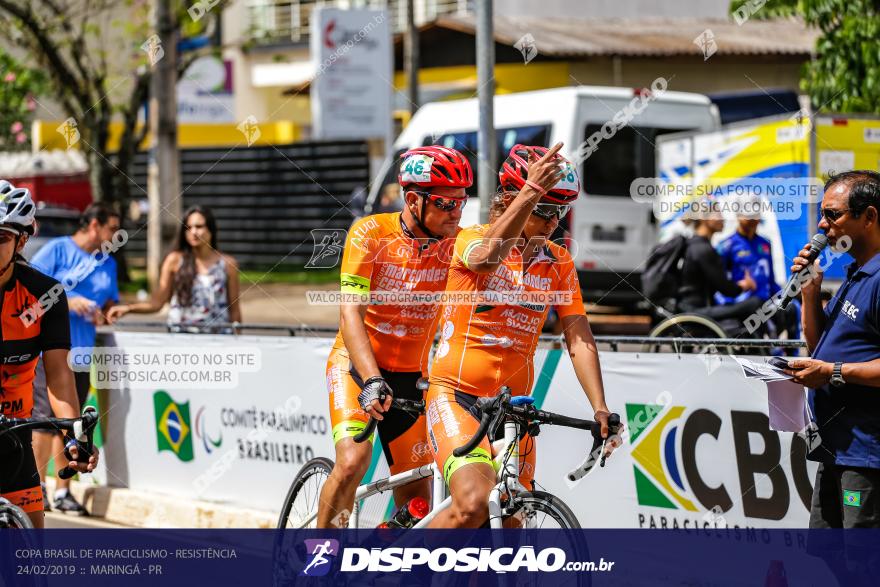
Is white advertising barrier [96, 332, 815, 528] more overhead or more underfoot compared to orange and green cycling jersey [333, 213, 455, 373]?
more underfoot

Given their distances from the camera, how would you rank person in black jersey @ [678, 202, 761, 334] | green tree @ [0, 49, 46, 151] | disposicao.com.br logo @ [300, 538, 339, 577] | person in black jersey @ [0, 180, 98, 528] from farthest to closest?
1. green tree @ [0, 49, 46, 151]
2. person in black jersey @ [678, 202, 761, 334]
3. disposicao.com.br logo @ [300, 538, 339, 577]
4. person in black jersey @ [0, 180, 98, 528]

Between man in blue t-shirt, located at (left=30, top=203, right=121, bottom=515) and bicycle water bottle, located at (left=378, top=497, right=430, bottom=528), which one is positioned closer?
bicycle water bottle, located at (left=378, top=497, right=430, bottom=528)

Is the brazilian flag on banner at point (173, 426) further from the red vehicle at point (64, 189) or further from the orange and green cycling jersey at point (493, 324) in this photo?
the red vehicle at point (64, 189)

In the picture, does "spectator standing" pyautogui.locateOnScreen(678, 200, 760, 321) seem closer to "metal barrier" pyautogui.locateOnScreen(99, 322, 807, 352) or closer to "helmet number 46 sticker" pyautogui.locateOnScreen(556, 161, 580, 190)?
"metal barrier" pyautogui.locateOnScreen(99, 322, 807, 352)

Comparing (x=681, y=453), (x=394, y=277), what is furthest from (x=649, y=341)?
(x=394, y=277)

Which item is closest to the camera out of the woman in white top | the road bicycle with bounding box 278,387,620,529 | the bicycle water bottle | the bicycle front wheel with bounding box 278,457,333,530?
the road bicycle with bounding box 278,387,620,529

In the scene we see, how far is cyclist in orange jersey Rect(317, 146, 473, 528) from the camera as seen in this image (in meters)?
5.56

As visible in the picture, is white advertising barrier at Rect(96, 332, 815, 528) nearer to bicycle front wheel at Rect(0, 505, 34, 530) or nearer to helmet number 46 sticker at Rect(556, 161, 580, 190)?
helmet number 46 sticker at Rect(556, 161, 580, 190)

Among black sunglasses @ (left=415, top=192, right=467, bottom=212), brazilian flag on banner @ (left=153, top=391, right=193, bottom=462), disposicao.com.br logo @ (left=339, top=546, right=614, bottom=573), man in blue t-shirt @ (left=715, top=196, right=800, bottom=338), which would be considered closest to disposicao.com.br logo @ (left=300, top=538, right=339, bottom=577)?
disposicao.com.br logo @ (left=339, top=546, right=614, bottom=573)

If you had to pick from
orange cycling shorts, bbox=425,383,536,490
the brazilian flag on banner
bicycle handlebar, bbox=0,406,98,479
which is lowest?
the brazilian flag on banner

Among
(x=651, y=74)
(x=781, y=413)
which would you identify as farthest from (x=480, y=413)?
(x=651, y=74)

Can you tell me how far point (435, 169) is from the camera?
5480mm

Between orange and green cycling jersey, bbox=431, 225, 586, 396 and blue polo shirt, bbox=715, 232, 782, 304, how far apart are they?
6.57 metres

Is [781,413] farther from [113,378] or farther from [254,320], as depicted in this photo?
[254,320]
